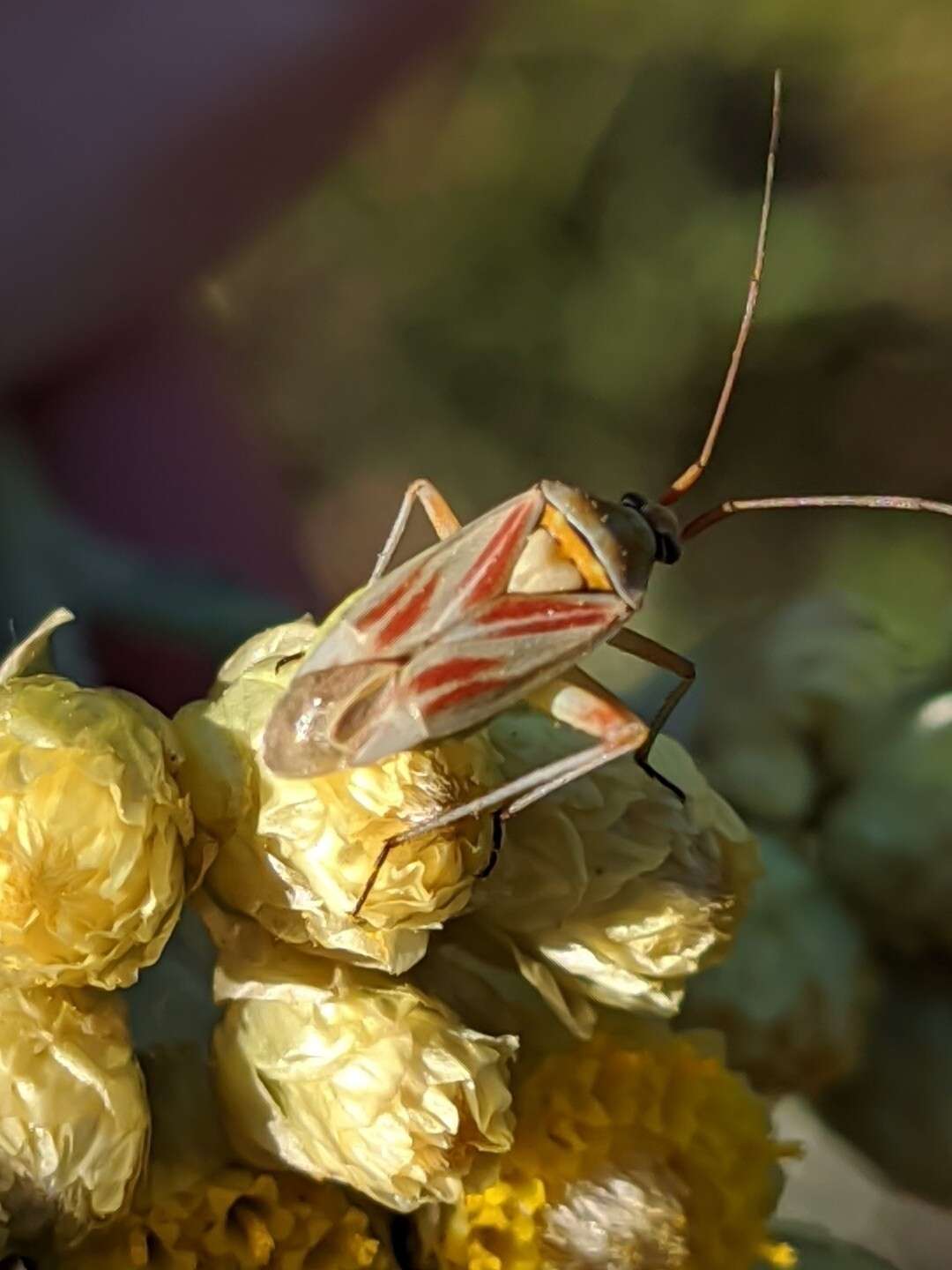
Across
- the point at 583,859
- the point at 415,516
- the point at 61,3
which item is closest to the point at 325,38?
the point at 61,3

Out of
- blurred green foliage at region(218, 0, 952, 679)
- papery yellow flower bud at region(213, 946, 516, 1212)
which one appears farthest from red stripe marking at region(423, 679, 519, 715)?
blurred green foliage at region(218, 0, 952, 679)

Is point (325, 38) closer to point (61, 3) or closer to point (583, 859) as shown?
point (61, 3)

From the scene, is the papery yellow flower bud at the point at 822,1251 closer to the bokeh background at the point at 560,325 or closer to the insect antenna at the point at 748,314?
the bokeh background at the point at 560,325

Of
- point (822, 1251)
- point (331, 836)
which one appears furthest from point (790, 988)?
point (331, 836)

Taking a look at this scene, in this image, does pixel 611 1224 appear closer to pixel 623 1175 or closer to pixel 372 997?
pixel 623 1175

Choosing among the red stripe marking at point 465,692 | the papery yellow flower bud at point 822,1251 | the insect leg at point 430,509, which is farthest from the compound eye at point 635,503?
the papery yellow flower bud at point 822,1251

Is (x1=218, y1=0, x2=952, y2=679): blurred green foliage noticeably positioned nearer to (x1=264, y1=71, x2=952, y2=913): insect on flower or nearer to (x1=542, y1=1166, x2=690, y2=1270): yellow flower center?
(x1=264, y1=71, x2=952, y2=913): insect on flower
